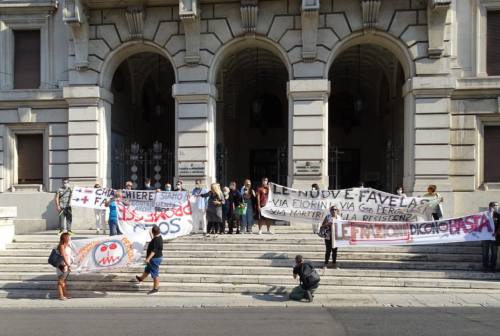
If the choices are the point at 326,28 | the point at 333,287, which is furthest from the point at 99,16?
the point at 333,287

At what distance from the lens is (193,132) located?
61.6 feet

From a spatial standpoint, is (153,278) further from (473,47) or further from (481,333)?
(473,47)

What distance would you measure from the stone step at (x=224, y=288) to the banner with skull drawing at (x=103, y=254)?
511 millimetres

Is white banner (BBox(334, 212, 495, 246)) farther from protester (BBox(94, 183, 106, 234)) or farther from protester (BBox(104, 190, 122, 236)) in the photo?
protester (BBox(94, 183, 106, 234))

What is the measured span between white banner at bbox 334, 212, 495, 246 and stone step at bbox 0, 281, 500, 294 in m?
1.53

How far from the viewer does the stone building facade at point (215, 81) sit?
1795cm

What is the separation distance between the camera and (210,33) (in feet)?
61.6

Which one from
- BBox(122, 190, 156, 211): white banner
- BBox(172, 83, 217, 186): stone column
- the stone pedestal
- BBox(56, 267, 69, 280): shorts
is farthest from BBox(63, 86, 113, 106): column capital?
BBox(56, 267, 69, 280): shorts

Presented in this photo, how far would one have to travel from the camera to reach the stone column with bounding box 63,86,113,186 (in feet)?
62.7

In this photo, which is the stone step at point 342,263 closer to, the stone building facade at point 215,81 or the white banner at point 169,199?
the white banner at point 169,199

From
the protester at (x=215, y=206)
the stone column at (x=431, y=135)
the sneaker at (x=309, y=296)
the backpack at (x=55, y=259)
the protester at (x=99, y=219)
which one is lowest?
the sneaker at (x=309, y=296)

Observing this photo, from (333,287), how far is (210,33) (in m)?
10.9

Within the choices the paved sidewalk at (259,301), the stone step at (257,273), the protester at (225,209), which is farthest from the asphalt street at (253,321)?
→ the protester at (225,209)

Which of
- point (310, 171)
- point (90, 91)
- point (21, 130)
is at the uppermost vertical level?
point (90, 91)
